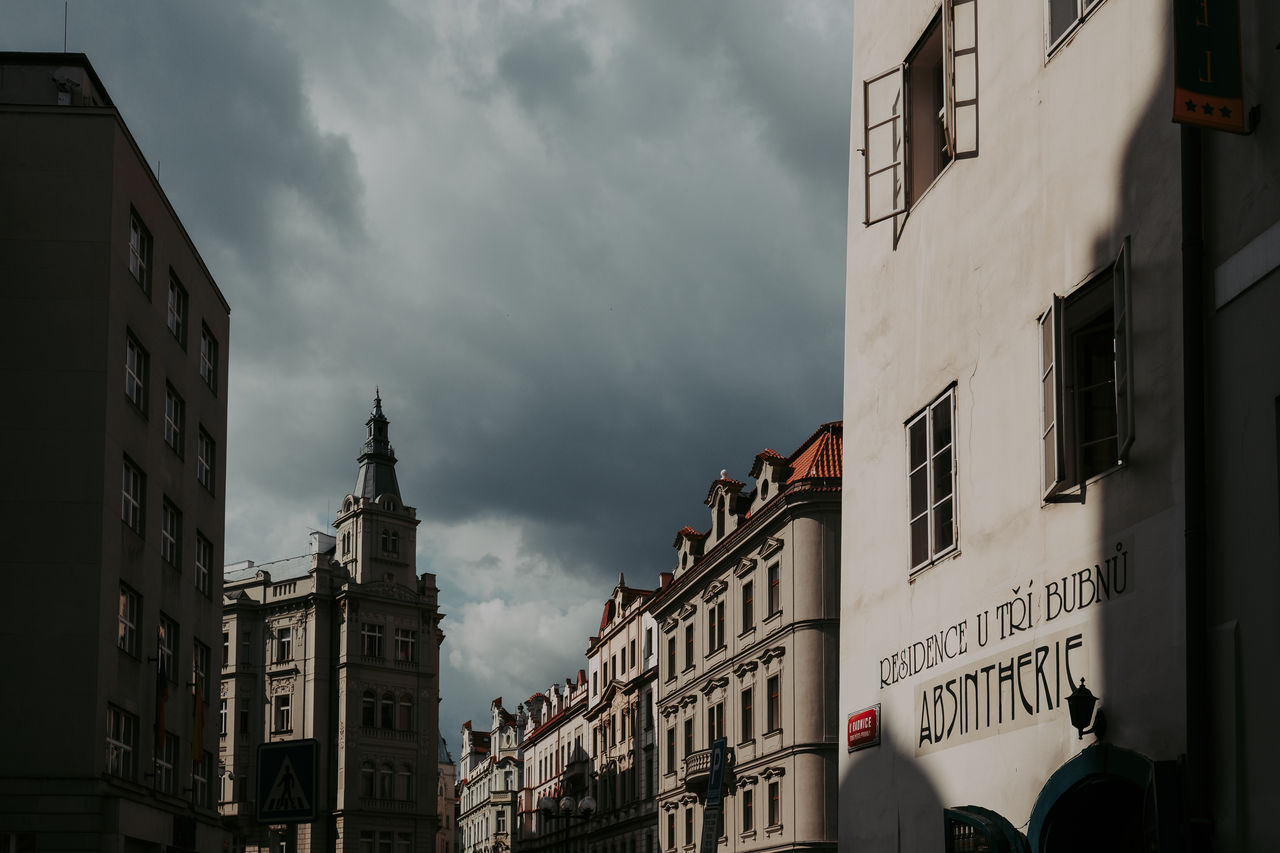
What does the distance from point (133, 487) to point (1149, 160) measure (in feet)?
82.0

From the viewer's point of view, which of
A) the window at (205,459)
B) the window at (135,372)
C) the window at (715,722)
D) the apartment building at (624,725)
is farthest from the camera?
the apartment building at (624,725)

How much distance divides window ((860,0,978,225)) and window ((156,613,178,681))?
21730 mm

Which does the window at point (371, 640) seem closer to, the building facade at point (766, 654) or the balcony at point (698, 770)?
the building facade at point (766, 654)

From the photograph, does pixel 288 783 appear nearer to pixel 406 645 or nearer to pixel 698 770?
pixel 698 770

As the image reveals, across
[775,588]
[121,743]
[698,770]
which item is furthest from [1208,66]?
[698,770]

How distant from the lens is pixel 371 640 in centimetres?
8131

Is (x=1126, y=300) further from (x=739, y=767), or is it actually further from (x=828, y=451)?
(x=739, y=767)

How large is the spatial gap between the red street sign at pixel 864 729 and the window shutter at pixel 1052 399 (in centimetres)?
427

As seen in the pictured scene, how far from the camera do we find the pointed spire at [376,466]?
86.2 metres

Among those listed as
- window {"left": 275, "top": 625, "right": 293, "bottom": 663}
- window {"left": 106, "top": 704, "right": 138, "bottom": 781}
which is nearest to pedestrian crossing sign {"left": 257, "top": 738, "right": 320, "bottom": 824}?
window {"left": 106, "top": 704, "right": 138, "bottom": 781}

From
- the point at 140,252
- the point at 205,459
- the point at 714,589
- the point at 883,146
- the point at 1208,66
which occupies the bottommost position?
the point at 1208,66

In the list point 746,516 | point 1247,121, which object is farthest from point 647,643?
point 1247,121

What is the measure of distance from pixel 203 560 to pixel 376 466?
163ft

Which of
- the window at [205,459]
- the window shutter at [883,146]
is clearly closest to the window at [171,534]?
the window at [205,459]
